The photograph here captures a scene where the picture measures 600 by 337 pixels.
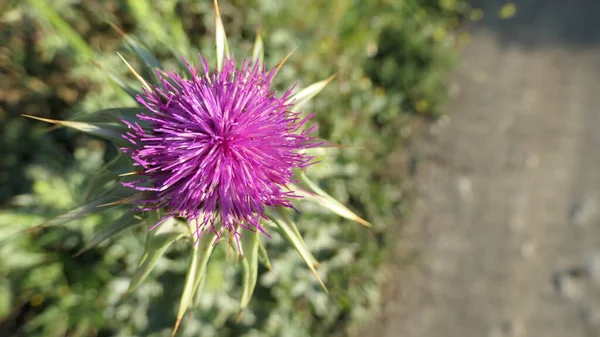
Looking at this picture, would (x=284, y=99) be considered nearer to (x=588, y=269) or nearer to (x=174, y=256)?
(x=174, y=256)

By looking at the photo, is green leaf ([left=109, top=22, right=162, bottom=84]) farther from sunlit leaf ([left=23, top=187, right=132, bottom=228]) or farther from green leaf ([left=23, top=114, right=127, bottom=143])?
sunlit leaf ([left=23, top=187, right=132, bottom=228])

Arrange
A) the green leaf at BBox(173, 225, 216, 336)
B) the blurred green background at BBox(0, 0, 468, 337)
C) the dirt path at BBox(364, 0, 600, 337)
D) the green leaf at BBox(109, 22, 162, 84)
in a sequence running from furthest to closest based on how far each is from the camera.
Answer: the dirt path at BBox(364, 0, 600, 337)
the blurred green background at BBox(0, 0, 468, 337)
the green leaf at BBox(109, 22, 162, 84)
the green leaf at BBox(173, 225, 216, 336)

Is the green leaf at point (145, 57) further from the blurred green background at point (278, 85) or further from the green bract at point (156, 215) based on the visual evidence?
the blurred green background at point (278, 85)

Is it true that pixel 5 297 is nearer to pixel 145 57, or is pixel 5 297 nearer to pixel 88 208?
pixel 88 208

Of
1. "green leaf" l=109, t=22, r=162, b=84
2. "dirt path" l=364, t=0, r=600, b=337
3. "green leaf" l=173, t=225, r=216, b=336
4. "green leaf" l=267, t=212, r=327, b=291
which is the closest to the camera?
"green leaf" l=173, t=225, r=216, b=336

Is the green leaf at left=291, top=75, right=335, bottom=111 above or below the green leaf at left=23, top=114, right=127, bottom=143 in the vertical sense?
above

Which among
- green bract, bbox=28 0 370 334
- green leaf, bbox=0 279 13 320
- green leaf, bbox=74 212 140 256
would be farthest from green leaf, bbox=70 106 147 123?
green leaf, bbox=0 279 13 320
